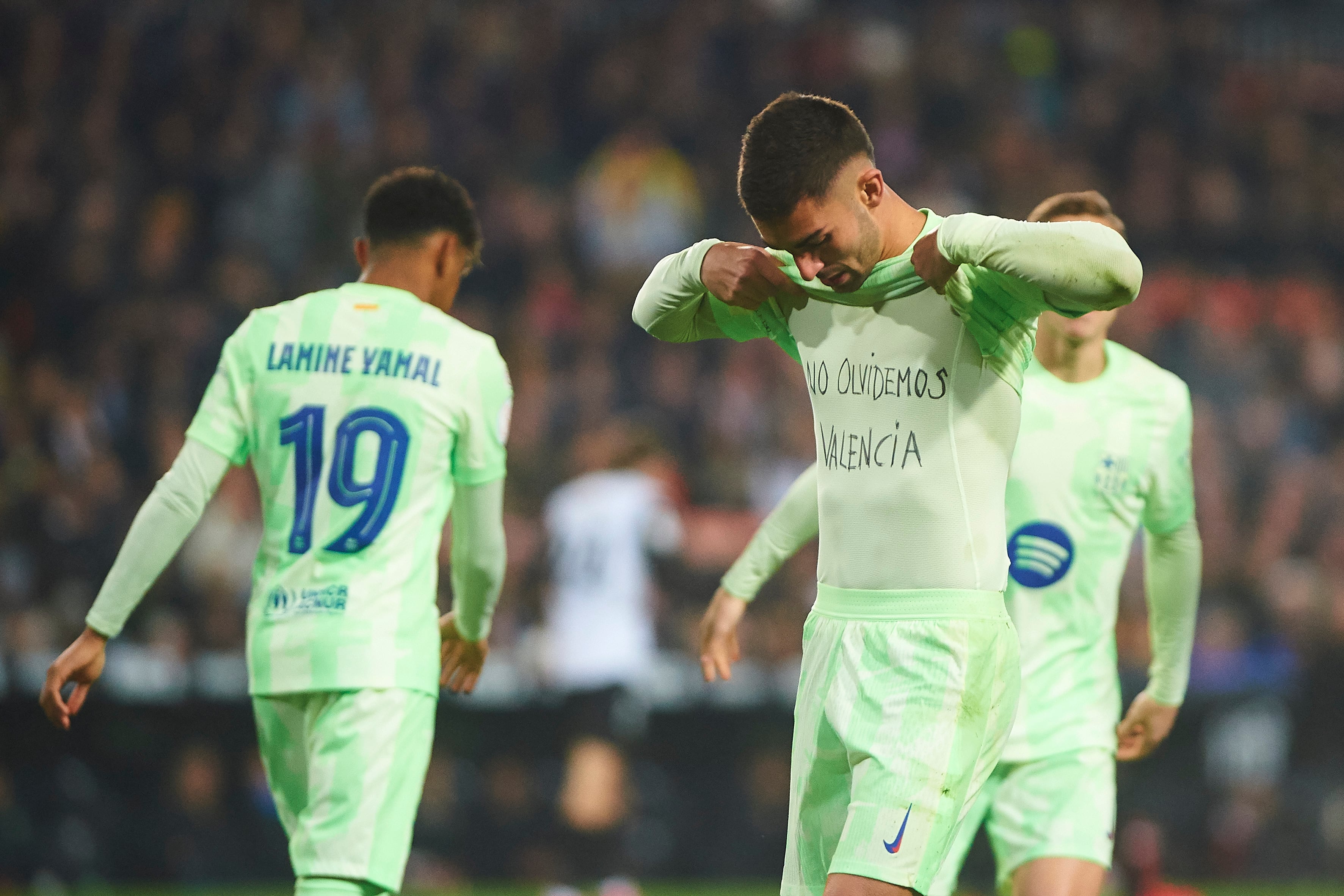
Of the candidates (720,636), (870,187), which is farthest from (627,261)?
(870,187)

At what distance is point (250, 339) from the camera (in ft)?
13.5

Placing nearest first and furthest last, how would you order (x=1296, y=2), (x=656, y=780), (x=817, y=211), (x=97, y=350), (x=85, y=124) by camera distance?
(x=817, y=211) < (x=656, y=780) < (x=97, y=350) < (x=85, y=124) < (x=1296, y=2)

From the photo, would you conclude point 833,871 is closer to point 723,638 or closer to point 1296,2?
point 723,638

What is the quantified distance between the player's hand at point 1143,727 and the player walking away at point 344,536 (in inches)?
79.9

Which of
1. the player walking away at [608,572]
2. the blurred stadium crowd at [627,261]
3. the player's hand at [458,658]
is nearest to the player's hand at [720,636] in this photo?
the player's hand at [458,658]

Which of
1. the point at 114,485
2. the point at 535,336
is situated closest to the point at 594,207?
the point at 535,336

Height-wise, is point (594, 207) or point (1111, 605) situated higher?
point (594, 207)

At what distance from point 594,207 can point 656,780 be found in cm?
514

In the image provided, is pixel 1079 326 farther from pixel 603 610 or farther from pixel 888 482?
pixel 603 610

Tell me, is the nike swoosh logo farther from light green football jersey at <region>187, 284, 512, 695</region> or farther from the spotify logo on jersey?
the spotify logo on jersey

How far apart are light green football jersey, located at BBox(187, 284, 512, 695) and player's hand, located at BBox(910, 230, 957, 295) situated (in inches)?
57.9

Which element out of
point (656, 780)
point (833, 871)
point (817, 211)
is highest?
point (817, 211)

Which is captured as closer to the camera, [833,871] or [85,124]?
[833,871]

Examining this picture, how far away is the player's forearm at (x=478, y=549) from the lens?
165 inches
